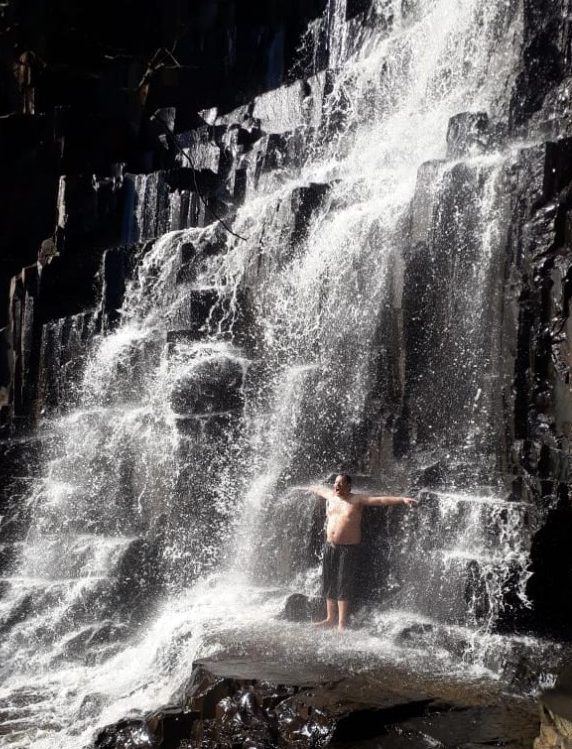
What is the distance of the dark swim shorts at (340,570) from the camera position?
334 inches

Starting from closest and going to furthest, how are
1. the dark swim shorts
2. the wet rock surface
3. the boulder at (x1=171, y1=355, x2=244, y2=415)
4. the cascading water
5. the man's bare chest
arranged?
1. the wet rock surface
2. the cascading water
3. the dark swim shorts
4. the man's bare chest
5. the boulder at (x1=171, y1=355, x2=244, y2=415)

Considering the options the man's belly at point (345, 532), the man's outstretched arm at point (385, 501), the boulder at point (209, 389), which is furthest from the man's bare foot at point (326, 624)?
the boulder at point (209, 389)

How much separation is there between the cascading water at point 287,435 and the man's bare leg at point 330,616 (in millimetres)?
321

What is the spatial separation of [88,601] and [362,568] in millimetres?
3671

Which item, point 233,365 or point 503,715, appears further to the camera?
point 233,365

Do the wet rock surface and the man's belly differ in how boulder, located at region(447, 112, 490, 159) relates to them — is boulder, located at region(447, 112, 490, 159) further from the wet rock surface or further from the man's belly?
the wet rock surface

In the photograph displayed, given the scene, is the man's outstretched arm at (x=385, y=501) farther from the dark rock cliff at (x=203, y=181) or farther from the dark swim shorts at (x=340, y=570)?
the dark rock cliff at (x=203, y=181)

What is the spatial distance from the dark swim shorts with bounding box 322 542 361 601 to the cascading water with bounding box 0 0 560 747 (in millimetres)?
347

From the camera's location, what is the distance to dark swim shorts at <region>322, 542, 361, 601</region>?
8492 mm

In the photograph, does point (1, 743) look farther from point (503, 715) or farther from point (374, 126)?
point (374, 126)

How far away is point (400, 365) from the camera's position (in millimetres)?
10203

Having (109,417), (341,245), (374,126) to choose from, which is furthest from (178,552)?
(374,126)

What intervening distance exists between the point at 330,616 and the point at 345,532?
0.85 m

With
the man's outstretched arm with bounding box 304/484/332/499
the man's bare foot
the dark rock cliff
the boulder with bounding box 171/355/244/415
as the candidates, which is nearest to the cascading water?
the boulder with bounding box 171/355/244/415
